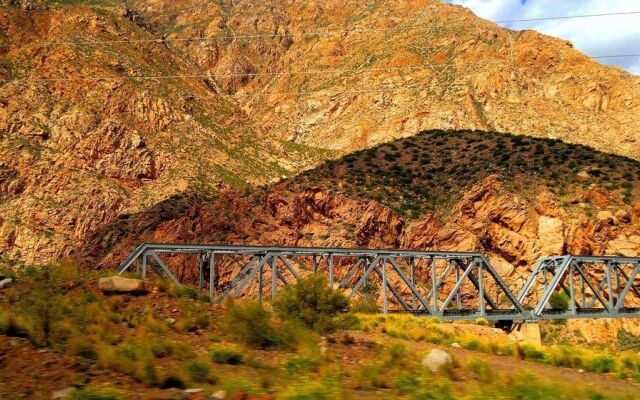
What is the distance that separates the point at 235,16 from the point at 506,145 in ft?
288

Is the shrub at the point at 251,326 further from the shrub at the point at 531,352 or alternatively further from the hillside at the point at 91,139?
the hillside at the point at 91,139

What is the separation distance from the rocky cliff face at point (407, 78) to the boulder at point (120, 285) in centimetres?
7634

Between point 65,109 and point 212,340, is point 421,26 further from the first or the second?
point 212,340

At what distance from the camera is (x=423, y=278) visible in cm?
6550

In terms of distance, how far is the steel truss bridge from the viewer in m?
39.2

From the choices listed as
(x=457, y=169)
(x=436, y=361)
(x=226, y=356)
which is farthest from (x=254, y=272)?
(x=457, y=169)

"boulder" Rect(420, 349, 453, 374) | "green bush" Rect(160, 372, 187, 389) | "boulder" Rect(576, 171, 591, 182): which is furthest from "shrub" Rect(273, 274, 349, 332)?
"boulder" Rect(576, 171, 591, 182)

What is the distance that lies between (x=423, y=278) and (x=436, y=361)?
50.9 meters

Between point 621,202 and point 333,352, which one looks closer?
point 333,352

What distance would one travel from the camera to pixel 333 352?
57.0ft

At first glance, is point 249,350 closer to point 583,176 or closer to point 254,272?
point 254,272

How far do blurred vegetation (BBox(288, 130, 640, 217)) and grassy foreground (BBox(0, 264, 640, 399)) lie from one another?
4821cm

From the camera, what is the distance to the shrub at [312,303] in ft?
70.8

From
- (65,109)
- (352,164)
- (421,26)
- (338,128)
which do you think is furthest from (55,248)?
(421,26)
